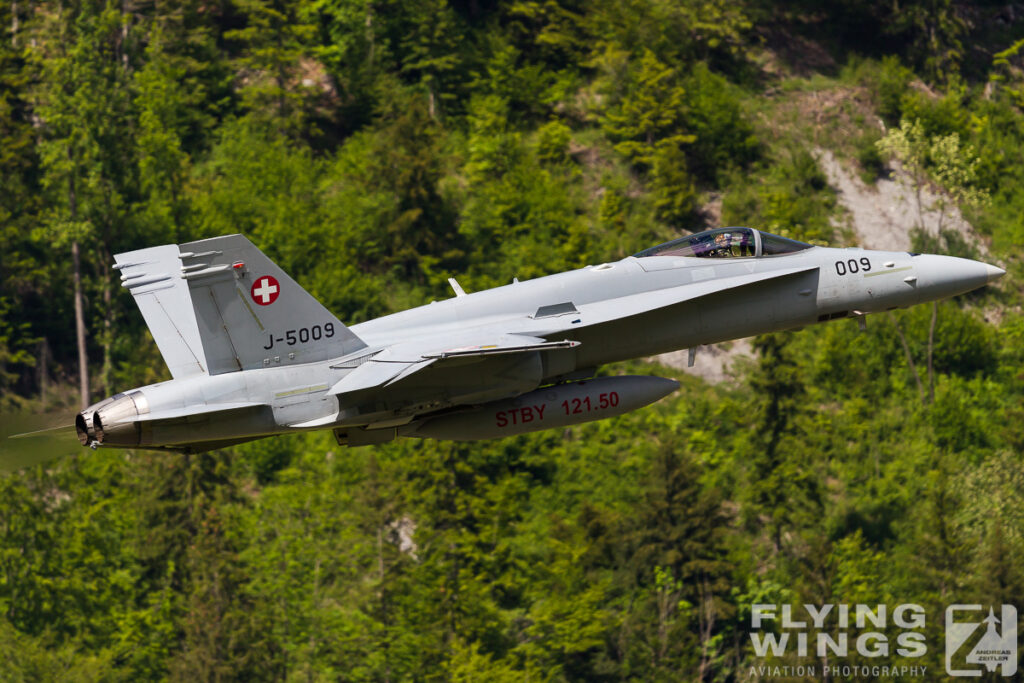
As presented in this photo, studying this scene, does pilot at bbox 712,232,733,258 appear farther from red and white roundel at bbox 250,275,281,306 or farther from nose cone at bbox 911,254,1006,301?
red and white roundel at bbox 250,275,281,306

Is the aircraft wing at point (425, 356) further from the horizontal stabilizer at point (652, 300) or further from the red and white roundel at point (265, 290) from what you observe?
the red and white roundel at point (265, 290)

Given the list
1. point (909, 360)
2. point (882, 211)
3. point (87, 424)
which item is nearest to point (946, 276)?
point (87, 424)

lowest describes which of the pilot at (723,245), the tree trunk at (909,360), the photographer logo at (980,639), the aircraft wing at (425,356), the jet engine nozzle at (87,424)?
the photographer logo at (980,639)

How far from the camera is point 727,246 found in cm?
3131

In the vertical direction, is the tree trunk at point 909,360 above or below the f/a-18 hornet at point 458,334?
above

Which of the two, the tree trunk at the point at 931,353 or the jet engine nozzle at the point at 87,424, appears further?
the tree trunk at the point at 931,353

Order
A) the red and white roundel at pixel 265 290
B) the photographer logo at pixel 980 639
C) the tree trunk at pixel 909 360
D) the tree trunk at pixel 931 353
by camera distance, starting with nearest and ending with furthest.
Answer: the red and white roundel at pixel 265 290 < the photographer logo at pixel 980 639 < the tree trunk at pixel 909 360 < the tree trunk at pixel 931 353

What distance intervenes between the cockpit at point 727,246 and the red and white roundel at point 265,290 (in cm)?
666

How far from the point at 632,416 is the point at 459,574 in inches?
369

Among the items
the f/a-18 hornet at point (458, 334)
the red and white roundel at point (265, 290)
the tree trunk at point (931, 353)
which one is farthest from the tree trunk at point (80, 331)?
the red and white roundel at point (265, 290)

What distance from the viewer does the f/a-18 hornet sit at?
28.2 metres

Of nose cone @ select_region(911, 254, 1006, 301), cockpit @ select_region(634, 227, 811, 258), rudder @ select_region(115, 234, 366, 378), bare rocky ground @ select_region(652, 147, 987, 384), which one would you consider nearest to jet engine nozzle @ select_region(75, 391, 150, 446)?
rudder @ select_region(115, 234, 366, 378)

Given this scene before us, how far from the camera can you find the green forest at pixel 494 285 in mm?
62438

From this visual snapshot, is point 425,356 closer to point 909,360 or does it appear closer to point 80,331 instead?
point 80,331
